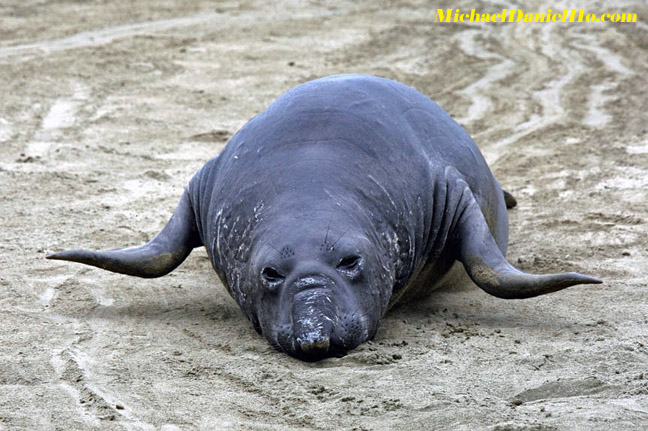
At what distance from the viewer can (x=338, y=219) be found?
4527 mm

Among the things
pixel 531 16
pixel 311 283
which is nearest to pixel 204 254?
pixel 311 283

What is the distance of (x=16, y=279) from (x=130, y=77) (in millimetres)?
6372

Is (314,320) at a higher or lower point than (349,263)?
lower

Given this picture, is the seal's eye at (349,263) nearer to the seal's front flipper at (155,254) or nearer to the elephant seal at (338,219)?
the elephant seal at (338,219)

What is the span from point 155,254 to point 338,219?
1365mm

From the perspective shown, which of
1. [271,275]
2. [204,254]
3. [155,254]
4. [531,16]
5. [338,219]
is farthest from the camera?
[531,16]

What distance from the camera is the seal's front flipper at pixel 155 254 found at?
210 inches

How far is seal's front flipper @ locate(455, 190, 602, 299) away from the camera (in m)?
4.82

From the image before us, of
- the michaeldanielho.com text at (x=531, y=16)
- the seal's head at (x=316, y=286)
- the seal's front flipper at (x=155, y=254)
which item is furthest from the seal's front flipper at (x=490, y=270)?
the michaeldanielho.com text at (x=531, y=16)

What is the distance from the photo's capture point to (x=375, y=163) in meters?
5.00

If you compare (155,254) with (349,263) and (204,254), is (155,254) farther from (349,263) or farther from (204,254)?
(349,263)

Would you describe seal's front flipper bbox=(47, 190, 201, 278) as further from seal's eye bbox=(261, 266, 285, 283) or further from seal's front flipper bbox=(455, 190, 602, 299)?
seal's front flipper bbox=(455, 190, 602, 299)

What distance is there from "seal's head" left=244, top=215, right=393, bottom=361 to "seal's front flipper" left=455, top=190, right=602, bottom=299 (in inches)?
27.1

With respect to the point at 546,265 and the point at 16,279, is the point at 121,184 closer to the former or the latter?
the point at 16,279
